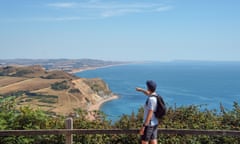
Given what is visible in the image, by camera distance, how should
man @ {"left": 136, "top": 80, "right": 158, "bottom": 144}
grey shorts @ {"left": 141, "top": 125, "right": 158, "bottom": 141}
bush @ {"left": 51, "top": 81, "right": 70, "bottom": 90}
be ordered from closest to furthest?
1. man @ {"left": 136, "top": 80, "right": 158, "bottom": 144}
2. grey shorts @ {"left": 141, "top": 125, "right": 158, "bottom": 141}
3. bush @ {"left": 51, "top": 81, "right": 70, "bottom": 90}

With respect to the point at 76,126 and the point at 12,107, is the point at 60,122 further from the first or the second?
the point at 12,107

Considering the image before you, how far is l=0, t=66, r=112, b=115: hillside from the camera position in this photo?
10206 cm

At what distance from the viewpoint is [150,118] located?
15.8 feet

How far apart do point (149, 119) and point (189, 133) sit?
3.93 ft

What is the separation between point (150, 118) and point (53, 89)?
11631 cm

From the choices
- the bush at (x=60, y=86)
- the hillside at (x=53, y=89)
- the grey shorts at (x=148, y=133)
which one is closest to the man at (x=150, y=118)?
the grey shorts at (x=148, y=133)

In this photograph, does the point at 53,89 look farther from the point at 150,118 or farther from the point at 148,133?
the point at 150,118

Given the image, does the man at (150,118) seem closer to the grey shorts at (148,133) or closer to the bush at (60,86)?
the grey shorts at (148,133)

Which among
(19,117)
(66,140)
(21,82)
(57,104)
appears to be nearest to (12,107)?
(19,117)

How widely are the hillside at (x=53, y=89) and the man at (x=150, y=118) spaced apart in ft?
292

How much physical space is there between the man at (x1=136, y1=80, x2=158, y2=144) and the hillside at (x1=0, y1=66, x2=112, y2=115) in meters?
88.9

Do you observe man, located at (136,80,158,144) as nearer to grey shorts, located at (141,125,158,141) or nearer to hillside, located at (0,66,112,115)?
grey shorts, located at (141,125,158,141)

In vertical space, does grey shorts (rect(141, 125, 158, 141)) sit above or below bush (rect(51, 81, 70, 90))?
above

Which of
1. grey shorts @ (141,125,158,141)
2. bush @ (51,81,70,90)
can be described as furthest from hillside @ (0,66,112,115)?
grey shorts @ (141,125,158,141)
